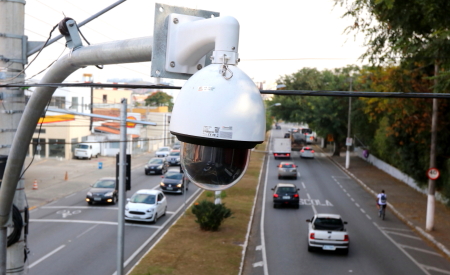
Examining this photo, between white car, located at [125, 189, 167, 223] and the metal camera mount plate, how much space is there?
71.5ft

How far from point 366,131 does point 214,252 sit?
42.0 metres

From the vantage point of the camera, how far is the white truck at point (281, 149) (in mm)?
60531

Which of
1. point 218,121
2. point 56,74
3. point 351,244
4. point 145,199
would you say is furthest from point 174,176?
point 218,121

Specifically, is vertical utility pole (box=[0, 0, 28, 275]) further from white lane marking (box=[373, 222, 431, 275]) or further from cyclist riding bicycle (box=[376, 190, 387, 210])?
cyclist riding bicycle (box=[376, 190, 387, 210])

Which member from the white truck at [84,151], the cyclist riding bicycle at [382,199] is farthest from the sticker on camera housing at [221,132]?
the white truck at [84,151]

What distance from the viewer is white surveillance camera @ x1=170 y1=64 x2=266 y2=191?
9.20 ft

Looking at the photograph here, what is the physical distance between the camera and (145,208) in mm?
24688

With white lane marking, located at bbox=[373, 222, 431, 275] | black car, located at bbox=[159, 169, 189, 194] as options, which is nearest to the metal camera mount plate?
white lane marking, located at bbox=[373, 222, 431, 275]

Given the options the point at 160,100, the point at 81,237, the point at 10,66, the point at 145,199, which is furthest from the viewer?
the point at 160,100

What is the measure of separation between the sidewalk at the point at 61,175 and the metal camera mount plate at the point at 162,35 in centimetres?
2740

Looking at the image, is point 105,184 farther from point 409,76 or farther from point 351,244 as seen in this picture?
point 409,76

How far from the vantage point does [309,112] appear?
62531mm

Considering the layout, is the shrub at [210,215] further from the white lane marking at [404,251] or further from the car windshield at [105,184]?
the car windshield at [105,184]

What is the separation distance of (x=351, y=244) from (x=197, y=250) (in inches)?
271
